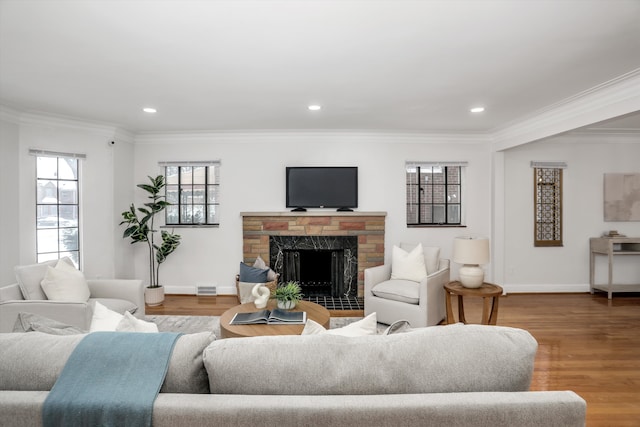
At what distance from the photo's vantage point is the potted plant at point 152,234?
16.5 ft

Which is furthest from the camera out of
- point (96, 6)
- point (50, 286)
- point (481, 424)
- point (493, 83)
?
point (493, 83)

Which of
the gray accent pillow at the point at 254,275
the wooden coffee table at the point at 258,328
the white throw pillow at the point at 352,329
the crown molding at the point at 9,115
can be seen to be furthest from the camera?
the gray accent pillow at the point at 254,275

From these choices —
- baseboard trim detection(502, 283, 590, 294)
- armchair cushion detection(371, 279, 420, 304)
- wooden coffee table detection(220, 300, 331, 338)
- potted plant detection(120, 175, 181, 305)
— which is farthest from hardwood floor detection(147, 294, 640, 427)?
wooden coffee table detection(220, 300, 331, 338)

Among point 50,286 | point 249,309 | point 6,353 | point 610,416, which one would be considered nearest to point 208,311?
point 249,309

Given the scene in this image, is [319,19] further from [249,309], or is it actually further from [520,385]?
[249,309]

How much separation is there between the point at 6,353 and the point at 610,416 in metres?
3.37

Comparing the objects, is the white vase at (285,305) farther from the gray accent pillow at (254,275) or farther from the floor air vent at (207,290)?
the floor air vent at (207,290)

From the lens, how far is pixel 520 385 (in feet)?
3.92

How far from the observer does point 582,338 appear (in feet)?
12.3

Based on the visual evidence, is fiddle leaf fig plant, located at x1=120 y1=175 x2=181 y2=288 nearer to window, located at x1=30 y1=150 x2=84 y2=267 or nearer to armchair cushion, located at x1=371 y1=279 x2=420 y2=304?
window, located at x1=30 y1=150 x2=84 y2=267

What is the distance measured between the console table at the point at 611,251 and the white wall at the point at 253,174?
257cm

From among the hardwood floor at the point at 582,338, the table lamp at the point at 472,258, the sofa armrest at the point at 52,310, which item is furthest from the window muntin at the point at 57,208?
the table lamp at the point at 472,258

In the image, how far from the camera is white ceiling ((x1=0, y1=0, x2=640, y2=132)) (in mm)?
2066

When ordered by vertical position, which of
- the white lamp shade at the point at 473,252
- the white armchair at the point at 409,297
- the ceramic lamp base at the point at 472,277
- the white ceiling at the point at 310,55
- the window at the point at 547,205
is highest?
the white ceiling at the point at 310,55
